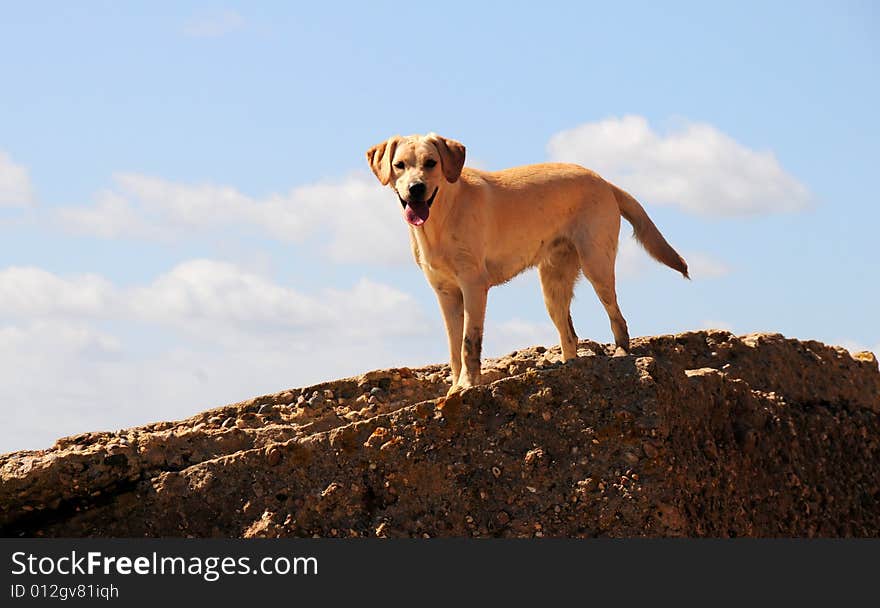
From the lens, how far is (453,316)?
496 inches

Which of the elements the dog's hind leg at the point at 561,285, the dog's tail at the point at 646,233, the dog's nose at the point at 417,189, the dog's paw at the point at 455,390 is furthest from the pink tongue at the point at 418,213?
the dog's tail at the point at 646,233

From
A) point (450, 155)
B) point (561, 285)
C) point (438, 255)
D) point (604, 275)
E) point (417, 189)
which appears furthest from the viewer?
point (561, 285)

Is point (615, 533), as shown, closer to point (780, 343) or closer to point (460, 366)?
point (460, 366)

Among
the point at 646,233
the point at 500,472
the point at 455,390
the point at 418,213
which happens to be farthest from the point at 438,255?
the point at 646,233

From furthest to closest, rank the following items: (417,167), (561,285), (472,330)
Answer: (561,285)
(472,330)
(417,167)

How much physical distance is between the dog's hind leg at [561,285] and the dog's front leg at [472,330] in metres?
1.27

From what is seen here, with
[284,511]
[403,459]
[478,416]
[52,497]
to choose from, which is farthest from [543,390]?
[52,497]

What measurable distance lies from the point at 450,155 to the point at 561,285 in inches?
91.9

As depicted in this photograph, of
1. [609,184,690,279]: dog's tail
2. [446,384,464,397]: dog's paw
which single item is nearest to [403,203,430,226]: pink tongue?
[446,384,464,397]: dog's paw

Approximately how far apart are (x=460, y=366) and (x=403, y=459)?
195 cm

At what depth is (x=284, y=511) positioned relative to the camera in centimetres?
1098

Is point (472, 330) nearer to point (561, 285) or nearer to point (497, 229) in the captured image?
point (497, 229)

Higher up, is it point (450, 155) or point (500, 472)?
point (450, 155)

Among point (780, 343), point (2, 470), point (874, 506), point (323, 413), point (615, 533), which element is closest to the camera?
point (615, 533)
